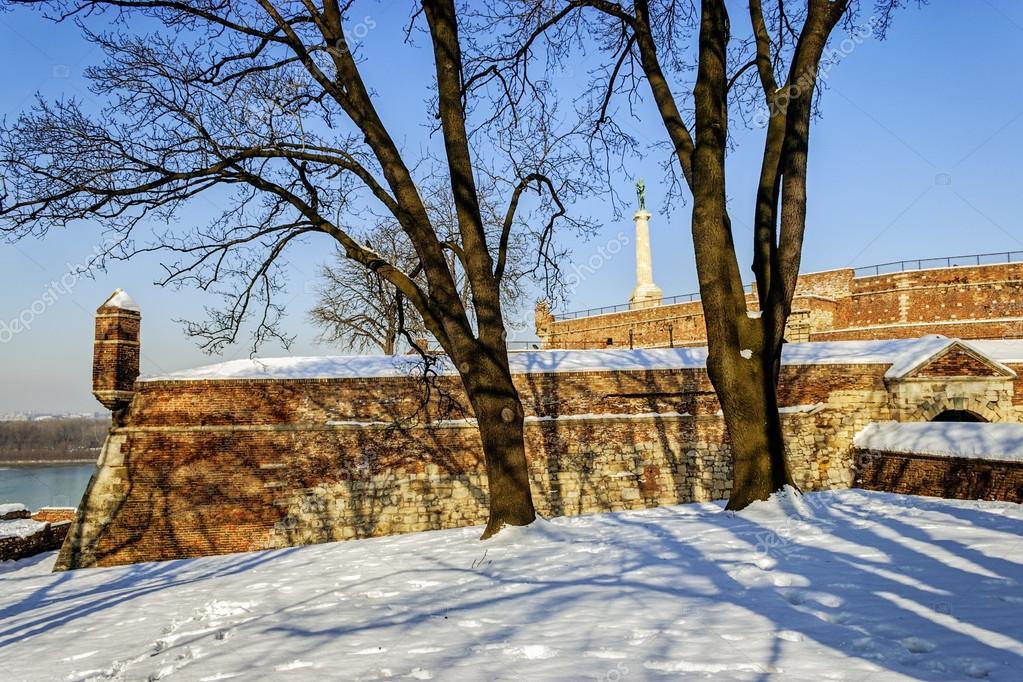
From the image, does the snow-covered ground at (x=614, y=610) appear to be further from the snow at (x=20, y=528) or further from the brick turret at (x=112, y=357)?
the snow at (x=20, y=528)

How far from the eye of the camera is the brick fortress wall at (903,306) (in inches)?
859

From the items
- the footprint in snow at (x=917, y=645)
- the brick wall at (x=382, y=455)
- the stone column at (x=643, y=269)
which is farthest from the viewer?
the stone column at (x=643, y=269)

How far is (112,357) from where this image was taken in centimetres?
1201

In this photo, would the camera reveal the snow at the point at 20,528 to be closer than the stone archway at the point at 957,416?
No

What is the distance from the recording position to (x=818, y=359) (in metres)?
12.8

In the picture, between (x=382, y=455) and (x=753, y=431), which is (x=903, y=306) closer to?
(x=382, y=455)

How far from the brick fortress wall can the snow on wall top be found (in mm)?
6560

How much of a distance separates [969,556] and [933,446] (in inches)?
263

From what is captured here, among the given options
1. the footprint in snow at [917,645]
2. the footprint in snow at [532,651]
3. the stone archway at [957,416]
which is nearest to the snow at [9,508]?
the footprint in snow at [532,651]

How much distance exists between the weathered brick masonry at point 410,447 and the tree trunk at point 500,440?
5.93m

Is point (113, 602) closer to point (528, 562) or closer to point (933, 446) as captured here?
point (528, 562)

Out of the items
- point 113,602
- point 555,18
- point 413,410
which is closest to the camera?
point 113,602

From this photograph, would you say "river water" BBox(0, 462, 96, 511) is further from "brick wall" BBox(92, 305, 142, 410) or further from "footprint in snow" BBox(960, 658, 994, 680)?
"footprint in snow" BBox(960, 658, 994, 680)

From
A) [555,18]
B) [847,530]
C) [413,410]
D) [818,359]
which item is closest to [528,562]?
[847,530]
